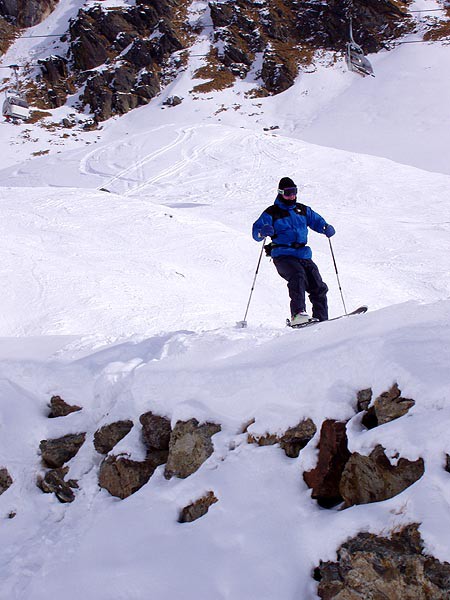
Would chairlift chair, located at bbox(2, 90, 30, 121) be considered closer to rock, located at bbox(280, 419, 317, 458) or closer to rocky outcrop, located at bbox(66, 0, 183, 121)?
rocky outcrop, located at bbox(66, 0, 183, 121)

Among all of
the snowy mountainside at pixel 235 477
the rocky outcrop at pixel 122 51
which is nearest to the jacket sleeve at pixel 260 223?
the snowy mountainside at pixel 235 477

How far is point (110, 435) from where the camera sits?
13.3ft

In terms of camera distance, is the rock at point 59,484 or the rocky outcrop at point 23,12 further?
the rocky outcrop at point 23,12

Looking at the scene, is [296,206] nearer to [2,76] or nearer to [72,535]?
[72,535]

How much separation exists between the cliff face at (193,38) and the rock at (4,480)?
42919 millimetres

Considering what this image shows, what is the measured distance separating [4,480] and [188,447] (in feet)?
5.26

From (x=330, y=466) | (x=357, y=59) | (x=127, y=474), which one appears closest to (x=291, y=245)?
(x=127, y=474)

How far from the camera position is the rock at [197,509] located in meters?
3.15

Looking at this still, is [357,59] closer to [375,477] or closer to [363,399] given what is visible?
[363,399]

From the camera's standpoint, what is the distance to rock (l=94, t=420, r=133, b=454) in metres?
4.01

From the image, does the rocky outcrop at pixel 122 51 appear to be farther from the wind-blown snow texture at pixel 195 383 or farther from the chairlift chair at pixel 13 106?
the wind-blown snow texture at pixel 195 383

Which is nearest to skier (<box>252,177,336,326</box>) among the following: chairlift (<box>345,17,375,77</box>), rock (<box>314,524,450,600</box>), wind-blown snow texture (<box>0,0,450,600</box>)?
wind-blown snow texture (<box>0,0,450,600</box>)

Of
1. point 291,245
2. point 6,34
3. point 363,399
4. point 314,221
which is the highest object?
point 6,34

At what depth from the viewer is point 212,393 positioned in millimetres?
3699
